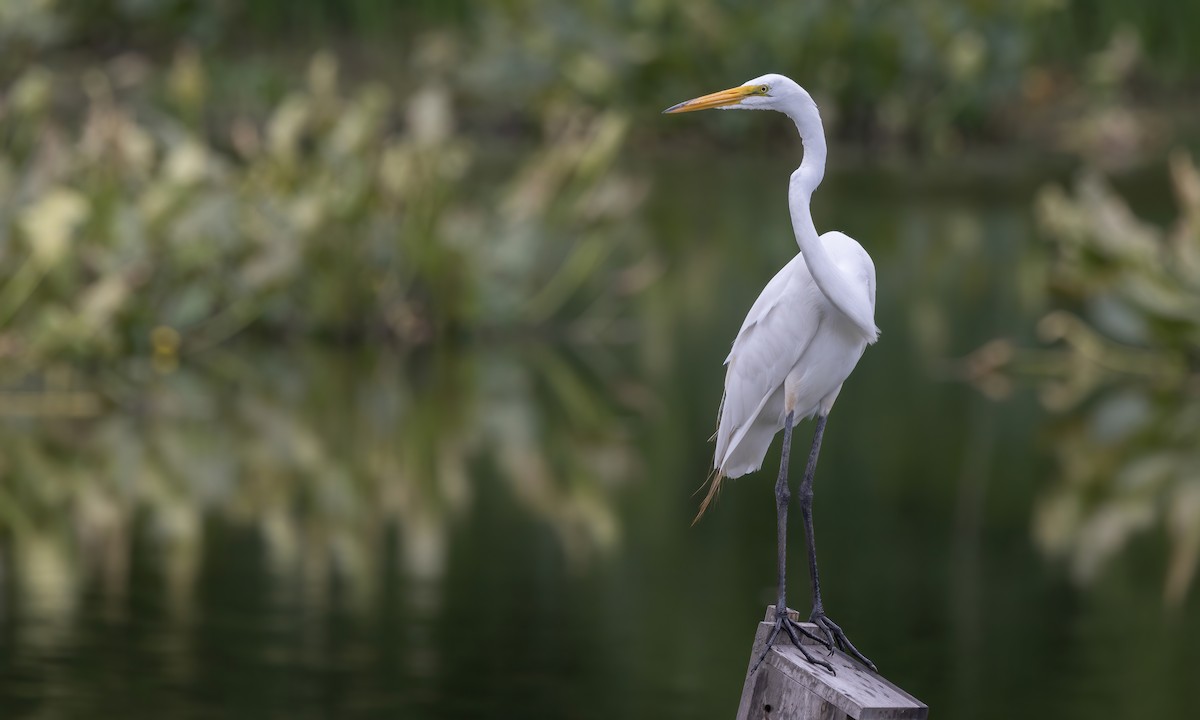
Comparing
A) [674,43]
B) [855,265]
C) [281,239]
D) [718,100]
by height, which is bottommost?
[855,265]

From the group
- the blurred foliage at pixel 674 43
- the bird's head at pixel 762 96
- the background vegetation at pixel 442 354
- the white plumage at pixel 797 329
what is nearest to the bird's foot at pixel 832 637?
the white plumage at pixel 797 329

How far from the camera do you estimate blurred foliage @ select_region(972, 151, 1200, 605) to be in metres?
7.24

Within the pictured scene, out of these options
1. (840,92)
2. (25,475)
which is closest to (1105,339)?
(25,475)

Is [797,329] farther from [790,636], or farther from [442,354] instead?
[442,354]

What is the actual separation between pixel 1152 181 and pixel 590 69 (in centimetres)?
523

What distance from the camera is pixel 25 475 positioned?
691cm

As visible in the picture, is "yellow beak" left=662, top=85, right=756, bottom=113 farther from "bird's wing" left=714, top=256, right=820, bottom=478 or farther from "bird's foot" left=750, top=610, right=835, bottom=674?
"bird's foot" left=750, top=610, right=835, bottom=674

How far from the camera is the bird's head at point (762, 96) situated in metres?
2.61

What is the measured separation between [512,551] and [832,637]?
350cm

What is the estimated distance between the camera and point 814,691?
2576 millimetres

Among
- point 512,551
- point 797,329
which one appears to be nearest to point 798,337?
point 797,329

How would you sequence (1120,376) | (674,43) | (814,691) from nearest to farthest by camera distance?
(814,691)
(1120,376)
(674,43)

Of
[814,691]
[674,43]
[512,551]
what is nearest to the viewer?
[814,691]

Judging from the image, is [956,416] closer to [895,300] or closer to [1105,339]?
[1105,339]
